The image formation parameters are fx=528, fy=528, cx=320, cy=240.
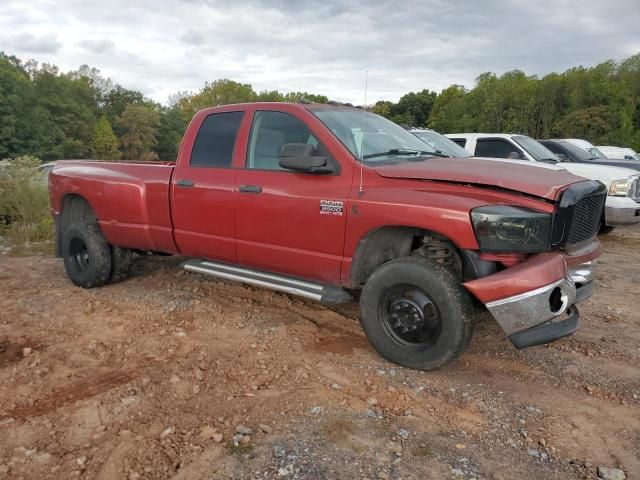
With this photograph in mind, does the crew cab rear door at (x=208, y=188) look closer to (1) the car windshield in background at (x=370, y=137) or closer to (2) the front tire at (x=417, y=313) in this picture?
(1) the car windshield in background at (x=370, y=137)

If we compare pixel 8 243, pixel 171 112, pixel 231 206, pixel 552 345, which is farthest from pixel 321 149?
pixel 171 112

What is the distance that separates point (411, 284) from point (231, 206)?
1766 mm

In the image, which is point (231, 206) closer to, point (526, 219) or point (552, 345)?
point (526, 219)

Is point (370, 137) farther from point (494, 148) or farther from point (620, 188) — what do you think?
point (494, 148)

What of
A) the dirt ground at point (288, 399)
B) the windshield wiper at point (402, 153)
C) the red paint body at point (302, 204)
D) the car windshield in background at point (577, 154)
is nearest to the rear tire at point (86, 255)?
the red paint body at point (302, 204)

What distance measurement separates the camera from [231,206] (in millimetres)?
4496

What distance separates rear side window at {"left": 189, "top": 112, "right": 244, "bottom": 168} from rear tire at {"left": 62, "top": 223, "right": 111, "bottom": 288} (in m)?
1.56

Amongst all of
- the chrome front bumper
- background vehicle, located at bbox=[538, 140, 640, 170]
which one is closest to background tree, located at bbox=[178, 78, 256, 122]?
background vehicle, located at bbox=[538, 140, 640, 170]

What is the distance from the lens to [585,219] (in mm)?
3688

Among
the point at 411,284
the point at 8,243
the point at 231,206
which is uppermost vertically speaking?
the point at 231,206

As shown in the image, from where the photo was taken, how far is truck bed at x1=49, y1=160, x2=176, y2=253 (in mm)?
5047

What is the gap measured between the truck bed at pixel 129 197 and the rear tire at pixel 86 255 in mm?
172

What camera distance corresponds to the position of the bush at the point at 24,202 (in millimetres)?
8672

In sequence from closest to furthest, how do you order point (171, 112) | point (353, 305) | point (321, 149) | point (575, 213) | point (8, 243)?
point (575, 213) → point (321, 149) → point (353, 305) → point (8, 243) → point (171, 112)
